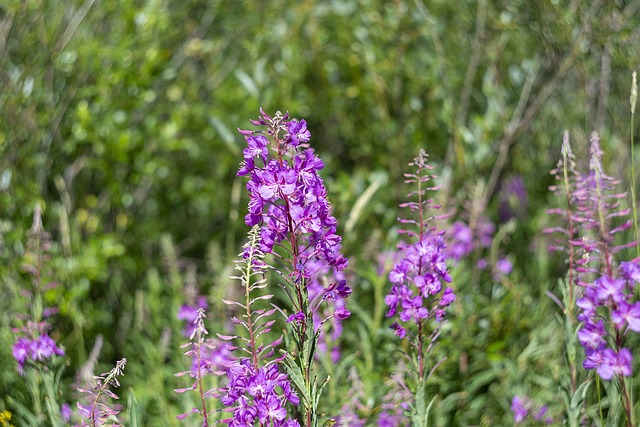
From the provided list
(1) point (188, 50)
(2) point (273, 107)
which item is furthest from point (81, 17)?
(2) point (273, 107)

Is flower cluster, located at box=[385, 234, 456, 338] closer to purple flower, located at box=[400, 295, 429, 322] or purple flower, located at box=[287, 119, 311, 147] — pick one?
purple flower, located at box=[400, 295, 429, 322]

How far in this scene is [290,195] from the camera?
1.56 m

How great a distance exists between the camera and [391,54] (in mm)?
4188

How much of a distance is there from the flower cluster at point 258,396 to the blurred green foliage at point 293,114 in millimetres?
1091

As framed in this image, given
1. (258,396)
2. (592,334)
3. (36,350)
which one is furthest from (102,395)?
Answer: (592,334)

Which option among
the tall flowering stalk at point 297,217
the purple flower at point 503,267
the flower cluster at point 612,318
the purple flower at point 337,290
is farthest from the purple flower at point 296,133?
the purple flower at point 503,267

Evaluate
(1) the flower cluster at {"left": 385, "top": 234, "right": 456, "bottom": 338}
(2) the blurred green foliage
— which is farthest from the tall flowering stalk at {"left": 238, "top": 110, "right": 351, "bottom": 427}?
(2) the blurred green foliage

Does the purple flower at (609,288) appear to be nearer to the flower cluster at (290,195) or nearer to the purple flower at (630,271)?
the purple flower at (630,271)

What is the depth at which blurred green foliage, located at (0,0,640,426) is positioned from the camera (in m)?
3.28

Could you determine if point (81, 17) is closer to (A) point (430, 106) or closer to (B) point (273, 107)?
(B) point (273, 107)

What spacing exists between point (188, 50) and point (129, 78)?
0.68 metres

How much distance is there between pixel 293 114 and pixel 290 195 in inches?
113

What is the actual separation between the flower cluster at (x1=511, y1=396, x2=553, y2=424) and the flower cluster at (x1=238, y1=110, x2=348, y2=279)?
1.28m

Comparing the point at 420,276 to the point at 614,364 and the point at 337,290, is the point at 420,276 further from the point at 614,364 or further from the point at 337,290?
the point at 614,364
